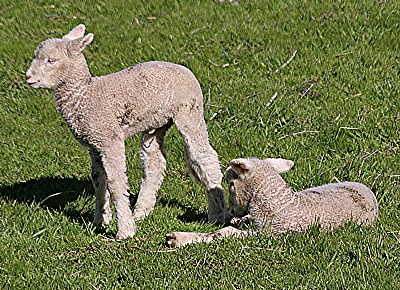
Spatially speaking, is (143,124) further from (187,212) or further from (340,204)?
(340,204)

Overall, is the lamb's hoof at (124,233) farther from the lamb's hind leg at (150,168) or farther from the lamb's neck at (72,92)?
the lamb's neck at (72,92)

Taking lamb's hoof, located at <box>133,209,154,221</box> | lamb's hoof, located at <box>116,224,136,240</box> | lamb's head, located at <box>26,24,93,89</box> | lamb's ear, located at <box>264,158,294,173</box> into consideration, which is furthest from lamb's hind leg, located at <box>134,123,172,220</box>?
lamb's head, located at <box>26,24,93,89</box>

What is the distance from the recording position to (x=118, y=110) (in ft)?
17.9

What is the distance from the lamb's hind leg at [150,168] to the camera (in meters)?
6.15

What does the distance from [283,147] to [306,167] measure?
1.61 feet

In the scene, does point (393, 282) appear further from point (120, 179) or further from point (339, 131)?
point (339, 131)

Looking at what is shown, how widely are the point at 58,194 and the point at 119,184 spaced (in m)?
1.18

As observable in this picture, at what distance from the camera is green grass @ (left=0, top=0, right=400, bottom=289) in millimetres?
4891

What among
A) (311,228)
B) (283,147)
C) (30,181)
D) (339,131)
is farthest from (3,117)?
(311,228)

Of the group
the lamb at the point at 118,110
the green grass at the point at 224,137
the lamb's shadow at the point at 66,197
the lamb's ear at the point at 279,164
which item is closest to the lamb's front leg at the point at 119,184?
the lamb at the point at 118,110

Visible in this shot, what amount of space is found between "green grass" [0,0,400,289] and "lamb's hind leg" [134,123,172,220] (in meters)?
0.19

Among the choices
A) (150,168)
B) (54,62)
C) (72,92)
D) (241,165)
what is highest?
(54,62)

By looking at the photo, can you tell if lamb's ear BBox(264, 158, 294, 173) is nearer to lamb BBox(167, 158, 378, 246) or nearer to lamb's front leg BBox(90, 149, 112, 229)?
lamb BBox(167, 158, 378, 246)

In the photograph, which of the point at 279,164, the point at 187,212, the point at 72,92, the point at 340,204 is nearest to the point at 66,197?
the point at 187,212
